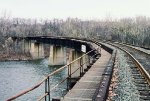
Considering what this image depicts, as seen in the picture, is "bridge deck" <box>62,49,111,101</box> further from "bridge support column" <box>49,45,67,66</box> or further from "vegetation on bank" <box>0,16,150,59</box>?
"vegetation on bank" <box>0,16,150,59</box>

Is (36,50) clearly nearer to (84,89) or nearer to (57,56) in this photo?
(57,56)

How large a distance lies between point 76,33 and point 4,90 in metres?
146

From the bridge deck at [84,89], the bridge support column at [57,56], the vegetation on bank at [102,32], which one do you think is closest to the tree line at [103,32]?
the vegetation on bank at [102,32]

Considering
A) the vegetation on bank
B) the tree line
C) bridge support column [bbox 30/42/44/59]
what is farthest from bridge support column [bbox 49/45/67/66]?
the tree line

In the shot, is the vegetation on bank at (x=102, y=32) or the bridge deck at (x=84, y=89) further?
the vegetation on bank at (x=102, y=32)

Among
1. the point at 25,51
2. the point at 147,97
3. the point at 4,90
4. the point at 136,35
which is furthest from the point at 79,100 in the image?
the point at 136,35

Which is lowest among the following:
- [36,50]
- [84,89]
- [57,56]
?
[36,50]

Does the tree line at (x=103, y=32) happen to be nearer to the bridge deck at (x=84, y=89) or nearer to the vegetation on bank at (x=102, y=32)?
the vegetation on bank at (x=102, y=32)

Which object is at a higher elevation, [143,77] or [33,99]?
[143,77]

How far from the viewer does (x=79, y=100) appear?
393 inches

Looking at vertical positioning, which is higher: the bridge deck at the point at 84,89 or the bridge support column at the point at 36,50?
the bridge deck at the point at 84,89

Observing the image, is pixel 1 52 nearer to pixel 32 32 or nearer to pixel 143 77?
pixel 32 32

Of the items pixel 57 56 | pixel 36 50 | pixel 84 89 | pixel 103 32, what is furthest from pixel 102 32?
pixel 84 89

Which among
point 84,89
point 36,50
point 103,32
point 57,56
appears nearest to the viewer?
point 84,89
